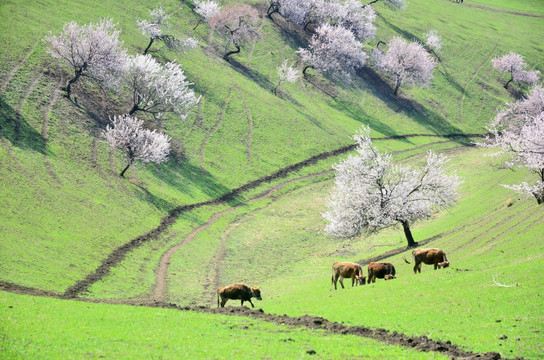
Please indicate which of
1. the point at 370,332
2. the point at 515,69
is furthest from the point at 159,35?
the point at 515,69

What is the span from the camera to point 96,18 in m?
102

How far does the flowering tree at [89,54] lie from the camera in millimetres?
79125

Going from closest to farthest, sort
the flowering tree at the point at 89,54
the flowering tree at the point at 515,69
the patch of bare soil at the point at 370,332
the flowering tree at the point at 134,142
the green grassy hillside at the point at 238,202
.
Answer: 1. the patch of bare soil at the point at 370,332
2. the green grassy hillside at the point at 238,202
3. the flowering tree at the point at 134,142
4. the flowering tree at the point at 89,54
5. the flowering tree at the point at 515,69

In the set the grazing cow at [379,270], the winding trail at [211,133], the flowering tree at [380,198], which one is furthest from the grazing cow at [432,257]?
the winding trail at [211,133]

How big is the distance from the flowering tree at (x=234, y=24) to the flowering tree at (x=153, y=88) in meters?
32.6

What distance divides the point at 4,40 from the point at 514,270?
80.5 m

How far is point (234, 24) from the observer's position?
394ft

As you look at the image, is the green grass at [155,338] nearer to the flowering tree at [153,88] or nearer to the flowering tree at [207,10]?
the flowering tree at [153,88]

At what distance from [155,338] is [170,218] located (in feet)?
140

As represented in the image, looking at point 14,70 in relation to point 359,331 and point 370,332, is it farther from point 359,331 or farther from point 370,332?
point 370,332

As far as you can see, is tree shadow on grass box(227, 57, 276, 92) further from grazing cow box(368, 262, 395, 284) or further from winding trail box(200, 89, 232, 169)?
grazing cow box(368, 262, 395, 284)


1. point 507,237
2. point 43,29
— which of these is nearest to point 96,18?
point 43,29

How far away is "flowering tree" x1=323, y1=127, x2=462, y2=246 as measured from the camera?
5131cm

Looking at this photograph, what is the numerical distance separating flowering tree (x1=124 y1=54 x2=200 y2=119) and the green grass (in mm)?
56283
